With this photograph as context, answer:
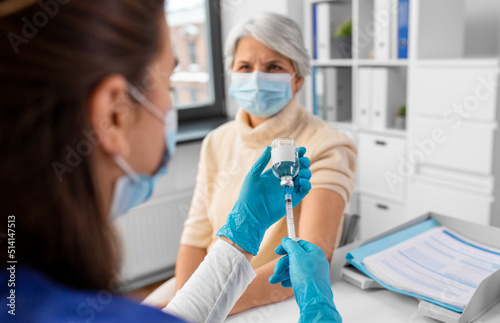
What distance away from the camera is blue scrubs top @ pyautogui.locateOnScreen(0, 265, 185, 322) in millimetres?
494

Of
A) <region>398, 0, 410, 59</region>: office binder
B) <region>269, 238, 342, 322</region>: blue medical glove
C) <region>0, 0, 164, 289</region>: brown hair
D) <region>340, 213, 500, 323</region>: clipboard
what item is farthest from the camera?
<region>398, 0, 410, 59</region>: office binder

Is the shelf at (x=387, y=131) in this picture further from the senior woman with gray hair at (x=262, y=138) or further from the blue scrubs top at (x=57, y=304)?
the blue scrubs top at (x=57, y=304)

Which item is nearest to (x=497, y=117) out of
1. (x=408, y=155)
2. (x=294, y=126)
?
(x=408, y=155)

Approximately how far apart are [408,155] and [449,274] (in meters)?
1.36

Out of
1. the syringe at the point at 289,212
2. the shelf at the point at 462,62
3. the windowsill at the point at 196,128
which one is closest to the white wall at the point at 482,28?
the shelf at the point at 462,62

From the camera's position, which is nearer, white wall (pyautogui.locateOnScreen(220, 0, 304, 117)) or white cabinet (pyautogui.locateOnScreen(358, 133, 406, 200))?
white cabinet (pyautogui.locateOnScreen(358, 133, 406, 200))

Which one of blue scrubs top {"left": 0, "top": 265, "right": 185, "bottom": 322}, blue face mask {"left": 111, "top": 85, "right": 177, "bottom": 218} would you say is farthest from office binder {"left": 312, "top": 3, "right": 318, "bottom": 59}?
blue scrubs top {"left": 0, "top": 265, "right": 185, "bottom": 322}

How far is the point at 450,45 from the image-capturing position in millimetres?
2291

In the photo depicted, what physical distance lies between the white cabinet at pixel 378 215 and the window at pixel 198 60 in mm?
1186

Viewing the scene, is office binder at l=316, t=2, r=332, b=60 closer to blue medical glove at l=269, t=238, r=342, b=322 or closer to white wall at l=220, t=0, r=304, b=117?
white wall at l=220, t=0, r=304, b=117

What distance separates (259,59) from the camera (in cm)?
150

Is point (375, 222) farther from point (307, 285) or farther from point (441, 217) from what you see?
point (307, 285)

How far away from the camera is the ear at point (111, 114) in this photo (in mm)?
511

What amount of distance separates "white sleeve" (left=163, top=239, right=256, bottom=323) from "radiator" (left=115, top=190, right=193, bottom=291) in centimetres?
170
